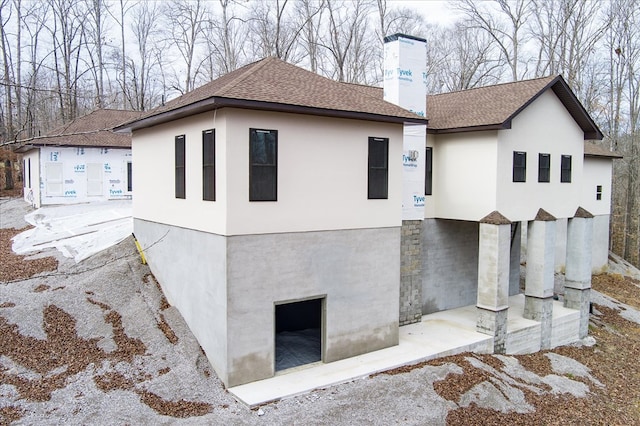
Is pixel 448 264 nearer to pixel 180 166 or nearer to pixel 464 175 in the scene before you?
pixel 464 175

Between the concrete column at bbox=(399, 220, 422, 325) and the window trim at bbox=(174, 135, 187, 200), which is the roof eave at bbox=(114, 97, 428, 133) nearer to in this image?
the window trim at bbox=(174, 135, 187, 200)

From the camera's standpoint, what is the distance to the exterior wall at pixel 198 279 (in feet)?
32.9

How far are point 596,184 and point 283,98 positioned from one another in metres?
21.9

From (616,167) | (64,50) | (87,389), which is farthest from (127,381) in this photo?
(616,167)

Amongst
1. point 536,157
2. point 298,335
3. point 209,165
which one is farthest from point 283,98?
point 536,157

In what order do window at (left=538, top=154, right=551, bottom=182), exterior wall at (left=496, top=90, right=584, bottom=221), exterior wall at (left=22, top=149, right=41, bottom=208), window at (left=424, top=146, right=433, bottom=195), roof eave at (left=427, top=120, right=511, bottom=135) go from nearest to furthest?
roof eave at (left=427, top=120, right=511, bottom=135)
exterior wall at (left=496, top=90, right=584, bottom=221)
window at (left=424, top=146, right=433, bottom=195)
window at (left=538, top=154, right=551, bottom=182)
exterior wall at (left=22, top=149, right=41, bottom=208)

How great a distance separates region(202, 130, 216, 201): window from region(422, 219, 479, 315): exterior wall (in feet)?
26.3

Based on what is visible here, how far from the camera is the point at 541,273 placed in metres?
15.4

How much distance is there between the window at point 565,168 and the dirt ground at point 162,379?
20.2 ft

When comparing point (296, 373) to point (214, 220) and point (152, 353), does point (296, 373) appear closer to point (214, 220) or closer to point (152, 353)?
point (152, 353)

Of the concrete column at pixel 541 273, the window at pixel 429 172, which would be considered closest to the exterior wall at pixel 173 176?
the window at pixel 429 172

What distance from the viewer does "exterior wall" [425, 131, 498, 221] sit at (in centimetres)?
1476

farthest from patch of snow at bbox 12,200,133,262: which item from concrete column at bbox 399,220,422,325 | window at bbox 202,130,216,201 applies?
concrete column at bbox 399,220,422,325

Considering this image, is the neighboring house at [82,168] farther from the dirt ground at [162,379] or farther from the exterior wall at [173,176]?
the exterior wall at [173,176]
